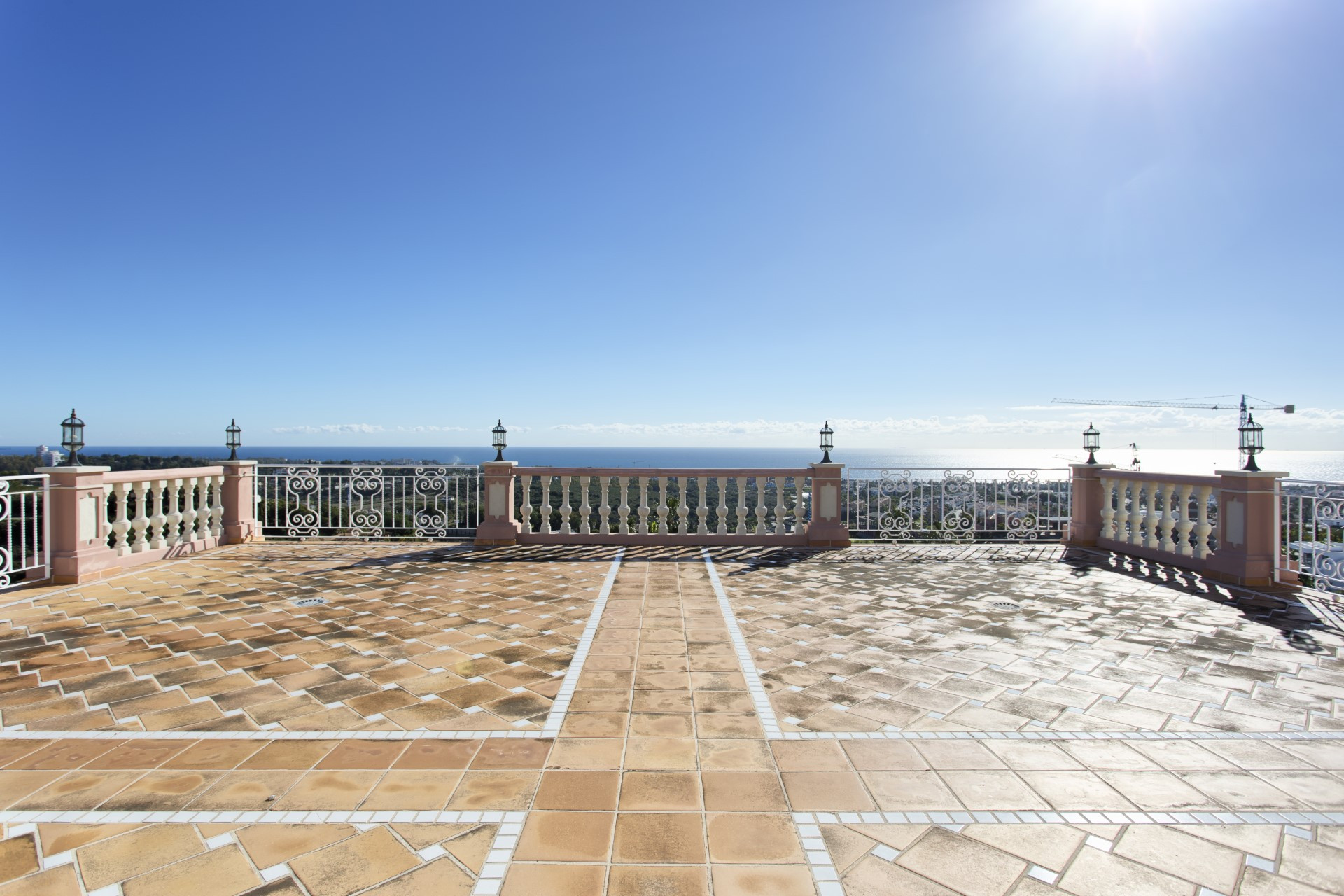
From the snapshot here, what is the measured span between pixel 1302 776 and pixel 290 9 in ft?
37.1

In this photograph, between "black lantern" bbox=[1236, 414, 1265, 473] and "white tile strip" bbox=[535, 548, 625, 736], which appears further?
"black lantern" bbox=[1236, 414, 1265, 473]

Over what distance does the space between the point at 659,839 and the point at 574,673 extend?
1722mm

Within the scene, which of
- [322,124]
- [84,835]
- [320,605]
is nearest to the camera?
[84,835]

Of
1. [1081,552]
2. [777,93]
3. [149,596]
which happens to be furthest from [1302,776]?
[777,93]

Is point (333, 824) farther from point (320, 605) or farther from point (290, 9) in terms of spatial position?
point (290, 9)

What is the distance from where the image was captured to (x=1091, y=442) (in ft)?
28.5

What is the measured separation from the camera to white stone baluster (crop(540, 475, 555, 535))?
8.44 meters

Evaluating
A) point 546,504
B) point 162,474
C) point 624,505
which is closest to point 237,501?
point 162,474

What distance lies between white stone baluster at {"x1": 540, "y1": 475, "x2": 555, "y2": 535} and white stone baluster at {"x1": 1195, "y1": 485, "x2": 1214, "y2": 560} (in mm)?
8130

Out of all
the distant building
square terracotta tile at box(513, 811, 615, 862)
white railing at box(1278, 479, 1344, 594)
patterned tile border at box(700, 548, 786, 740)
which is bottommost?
patterned tile border at box(700, 548, 786, 740)

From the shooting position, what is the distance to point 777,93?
8.78 metres

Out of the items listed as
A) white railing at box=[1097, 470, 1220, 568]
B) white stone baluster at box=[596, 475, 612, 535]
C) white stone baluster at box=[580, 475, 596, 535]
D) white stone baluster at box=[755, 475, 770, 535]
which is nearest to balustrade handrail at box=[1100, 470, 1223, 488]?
white railing at box=[1097, 470, 1220, 568]

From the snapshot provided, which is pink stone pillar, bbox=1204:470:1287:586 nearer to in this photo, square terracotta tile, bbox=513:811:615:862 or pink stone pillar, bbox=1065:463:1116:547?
pink stone pillar, bbox=1065:463:1116:547

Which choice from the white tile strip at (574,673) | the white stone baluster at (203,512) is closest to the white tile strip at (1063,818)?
the white tile strip at (574,673)
